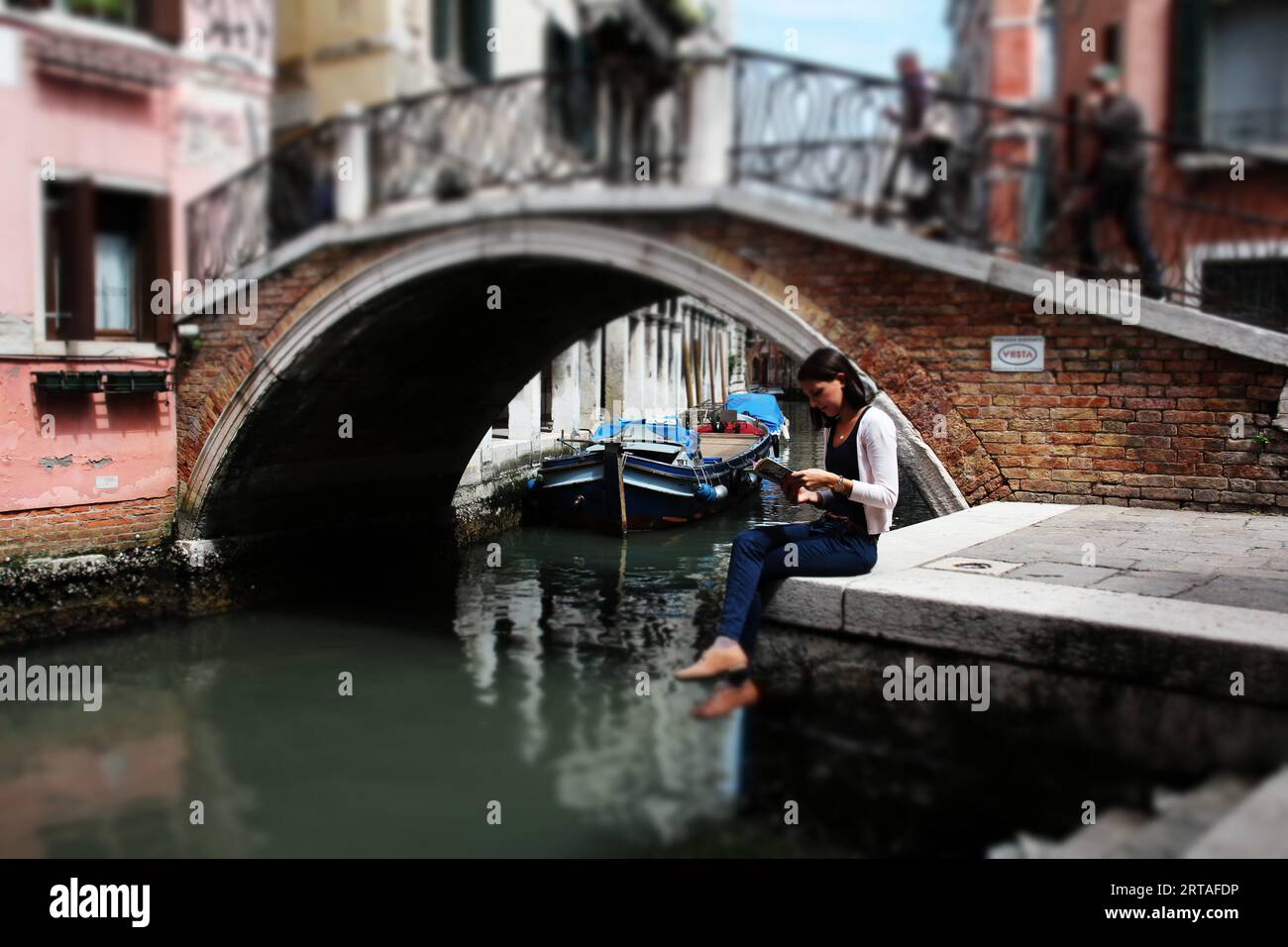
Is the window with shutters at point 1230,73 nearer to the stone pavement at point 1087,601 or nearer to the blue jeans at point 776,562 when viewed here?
the stone pavement at point 1087,601

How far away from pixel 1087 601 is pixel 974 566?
46 cm

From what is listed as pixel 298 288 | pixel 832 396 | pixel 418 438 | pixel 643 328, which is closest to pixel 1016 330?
pixel 832 396

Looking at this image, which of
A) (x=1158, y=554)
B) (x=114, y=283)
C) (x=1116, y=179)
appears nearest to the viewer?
(x=1158, y=554)

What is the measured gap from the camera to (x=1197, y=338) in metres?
3.76

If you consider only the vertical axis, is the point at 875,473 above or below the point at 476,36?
below

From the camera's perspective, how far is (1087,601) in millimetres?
2393

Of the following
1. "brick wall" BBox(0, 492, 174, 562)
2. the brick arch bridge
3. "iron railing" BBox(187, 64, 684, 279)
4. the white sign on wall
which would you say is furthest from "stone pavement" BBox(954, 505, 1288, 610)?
"brick wall" BBox(0, 492, 174, 562)

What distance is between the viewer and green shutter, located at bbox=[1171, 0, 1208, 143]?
11.4 feet

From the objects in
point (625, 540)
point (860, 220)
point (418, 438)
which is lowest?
point (625, 540)

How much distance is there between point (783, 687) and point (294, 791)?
1.38 metres

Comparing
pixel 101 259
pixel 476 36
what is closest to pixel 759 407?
pixel 476 36

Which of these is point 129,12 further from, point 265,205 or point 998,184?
point 998,184

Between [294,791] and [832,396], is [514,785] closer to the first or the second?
[294,791]
